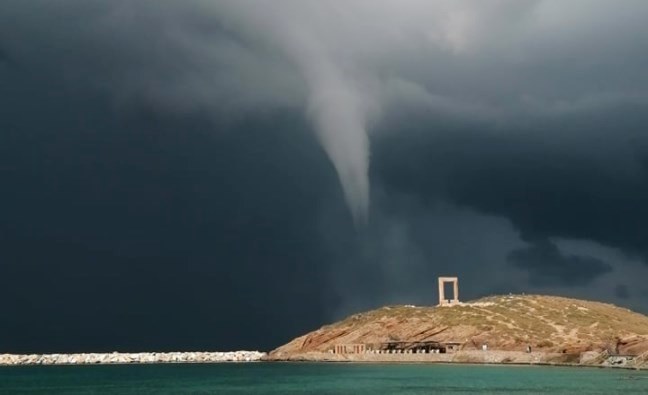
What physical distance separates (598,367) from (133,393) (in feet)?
316

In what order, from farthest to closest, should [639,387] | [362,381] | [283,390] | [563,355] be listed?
[563,355] < [362,381] < [283,390] < [639,387]

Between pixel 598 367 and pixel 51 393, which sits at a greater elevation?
pixel 598 367

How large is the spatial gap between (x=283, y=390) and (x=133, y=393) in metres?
20.8

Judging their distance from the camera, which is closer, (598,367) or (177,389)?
(177,389)

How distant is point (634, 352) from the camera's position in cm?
17175

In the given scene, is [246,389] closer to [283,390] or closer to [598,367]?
[283,390]

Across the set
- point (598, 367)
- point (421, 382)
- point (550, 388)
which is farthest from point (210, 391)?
point (598, 367)

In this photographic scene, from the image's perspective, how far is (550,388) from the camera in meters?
105

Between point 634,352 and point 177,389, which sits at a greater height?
point 634,352

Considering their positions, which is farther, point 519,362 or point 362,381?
point 519,362

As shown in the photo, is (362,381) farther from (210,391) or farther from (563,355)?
(563,355)

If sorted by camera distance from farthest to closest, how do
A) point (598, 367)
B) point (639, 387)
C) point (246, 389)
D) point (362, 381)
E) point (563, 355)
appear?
1. point (563, 355)
2. point (598, 367)
3. point (362, 381)
4. point (246, 389)
5. point (639, 387)

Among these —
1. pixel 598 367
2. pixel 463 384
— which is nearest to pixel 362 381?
pixel 463 384

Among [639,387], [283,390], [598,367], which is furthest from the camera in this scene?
[598,367]
